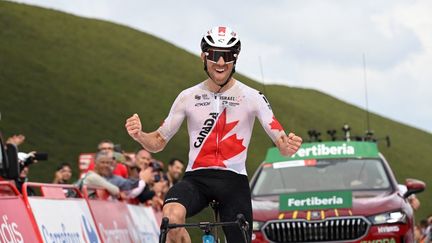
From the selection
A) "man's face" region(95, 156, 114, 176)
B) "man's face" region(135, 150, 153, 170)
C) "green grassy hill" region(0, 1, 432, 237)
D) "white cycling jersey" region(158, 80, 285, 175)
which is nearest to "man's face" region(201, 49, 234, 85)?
"white cycling jersey" region(158, 80, 285, 175)

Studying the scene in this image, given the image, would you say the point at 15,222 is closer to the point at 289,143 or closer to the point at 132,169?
the point at 289,143

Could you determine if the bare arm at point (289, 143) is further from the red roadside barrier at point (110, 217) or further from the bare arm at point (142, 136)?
the red roadside barrier at point (110, 217)

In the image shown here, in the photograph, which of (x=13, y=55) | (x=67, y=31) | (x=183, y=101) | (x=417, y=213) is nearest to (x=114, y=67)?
(x=67, y=31)

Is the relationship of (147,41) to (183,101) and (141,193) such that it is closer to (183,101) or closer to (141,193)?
(141,193)

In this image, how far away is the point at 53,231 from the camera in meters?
12.4

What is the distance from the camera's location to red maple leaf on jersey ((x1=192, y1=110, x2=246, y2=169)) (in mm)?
9695

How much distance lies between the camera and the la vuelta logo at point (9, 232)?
1041 centimetres

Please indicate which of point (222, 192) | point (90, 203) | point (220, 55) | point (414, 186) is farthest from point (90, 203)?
point (220, 55)

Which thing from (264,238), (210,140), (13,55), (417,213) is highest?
(13,55)

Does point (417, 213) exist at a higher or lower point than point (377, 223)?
lower

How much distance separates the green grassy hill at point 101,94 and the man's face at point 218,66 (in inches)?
1751

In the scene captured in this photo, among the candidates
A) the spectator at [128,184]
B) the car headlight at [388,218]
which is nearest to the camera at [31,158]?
the spectator at [128,184]

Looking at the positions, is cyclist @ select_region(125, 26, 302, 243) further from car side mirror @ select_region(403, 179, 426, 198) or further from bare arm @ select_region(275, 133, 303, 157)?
car side mirror @ select_region(403, 179, 426, 198)

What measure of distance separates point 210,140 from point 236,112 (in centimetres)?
34
